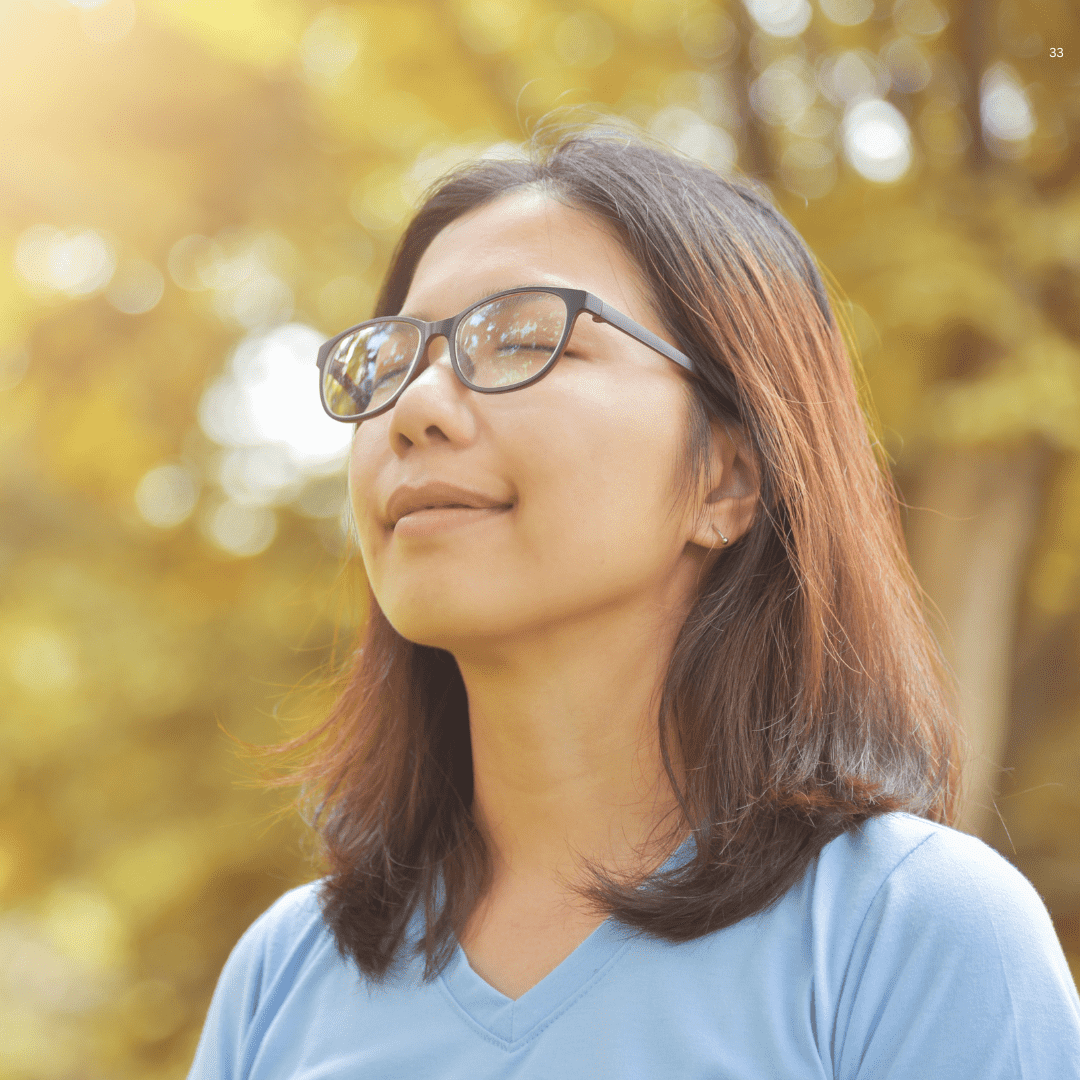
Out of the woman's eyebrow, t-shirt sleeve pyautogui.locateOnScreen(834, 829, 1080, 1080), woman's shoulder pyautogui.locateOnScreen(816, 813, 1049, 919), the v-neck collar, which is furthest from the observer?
the woman's eyebrow

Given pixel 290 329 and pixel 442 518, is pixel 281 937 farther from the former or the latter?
pixel 290 329

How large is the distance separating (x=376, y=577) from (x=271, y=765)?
0.66 m

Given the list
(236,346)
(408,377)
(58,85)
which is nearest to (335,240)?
(236,346)

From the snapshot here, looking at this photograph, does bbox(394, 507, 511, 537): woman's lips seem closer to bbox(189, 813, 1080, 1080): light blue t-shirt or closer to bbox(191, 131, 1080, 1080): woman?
bbox(191, 131, 1080, 1080): woman

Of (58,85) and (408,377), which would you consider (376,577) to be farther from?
(58,85)

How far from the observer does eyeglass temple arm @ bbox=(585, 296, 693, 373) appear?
163cm

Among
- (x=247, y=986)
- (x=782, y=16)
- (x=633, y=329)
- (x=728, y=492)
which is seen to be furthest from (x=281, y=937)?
(x=782, y=16)

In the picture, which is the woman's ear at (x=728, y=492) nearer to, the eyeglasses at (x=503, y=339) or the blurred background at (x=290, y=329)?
the eyeglasses at (x=503, y=339)

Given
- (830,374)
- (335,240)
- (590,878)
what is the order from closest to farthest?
(590,878), (830,374), (335,240)

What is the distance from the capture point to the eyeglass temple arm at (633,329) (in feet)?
5.35

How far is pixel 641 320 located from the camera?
171 centimetres

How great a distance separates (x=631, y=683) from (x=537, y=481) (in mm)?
383

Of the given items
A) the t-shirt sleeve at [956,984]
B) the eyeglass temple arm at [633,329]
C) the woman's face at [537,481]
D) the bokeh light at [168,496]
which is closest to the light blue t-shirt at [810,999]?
the t-shirt sleeve at [956,984]

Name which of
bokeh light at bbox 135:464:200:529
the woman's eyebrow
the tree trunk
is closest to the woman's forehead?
the woman's eyebrow
